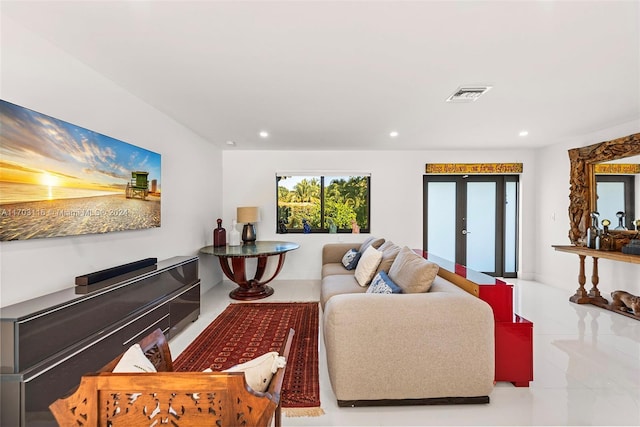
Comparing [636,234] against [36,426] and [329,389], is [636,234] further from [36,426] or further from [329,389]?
[36,426]

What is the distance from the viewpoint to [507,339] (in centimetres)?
215

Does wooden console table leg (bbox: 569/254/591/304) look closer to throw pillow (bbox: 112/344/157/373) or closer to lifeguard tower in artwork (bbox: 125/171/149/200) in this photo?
→ throw pillow (bbox: 112/344/157/373)

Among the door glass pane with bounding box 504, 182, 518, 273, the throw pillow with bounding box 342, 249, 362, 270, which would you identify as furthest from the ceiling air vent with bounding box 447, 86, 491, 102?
the door glass pane with bounding box 504, 182, 518, 273

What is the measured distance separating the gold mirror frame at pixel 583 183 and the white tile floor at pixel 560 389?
1.32 meters

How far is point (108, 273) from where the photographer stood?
2277mm

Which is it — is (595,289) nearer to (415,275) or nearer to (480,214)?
(480,214)

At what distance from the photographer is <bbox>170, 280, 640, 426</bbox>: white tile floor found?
1.86m

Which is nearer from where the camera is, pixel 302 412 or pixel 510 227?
pixel 302 412

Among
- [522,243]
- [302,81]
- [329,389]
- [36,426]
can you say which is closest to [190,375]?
[36,426]

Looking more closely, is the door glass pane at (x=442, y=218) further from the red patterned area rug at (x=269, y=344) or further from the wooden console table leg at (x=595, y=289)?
the red patterned area rug at (x=269, y=344)

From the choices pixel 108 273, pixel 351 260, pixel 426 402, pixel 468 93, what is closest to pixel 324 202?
pixel 351 260

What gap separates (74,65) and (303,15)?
179 centimetres

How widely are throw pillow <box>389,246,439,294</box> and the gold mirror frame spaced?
136 inches

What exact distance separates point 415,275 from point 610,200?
3754 mm
